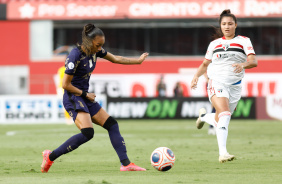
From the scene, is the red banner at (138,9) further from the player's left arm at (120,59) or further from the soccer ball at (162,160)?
the soccer ball at (162,160)

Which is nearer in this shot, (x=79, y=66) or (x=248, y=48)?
(x=79, y=66)

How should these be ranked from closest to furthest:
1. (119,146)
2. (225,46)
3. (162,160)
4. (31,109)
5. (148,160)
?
(162,160), (119,146), (225,46), (148,160), (31,109)

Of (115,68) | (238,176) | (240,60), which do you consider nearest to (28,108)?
(115,68)

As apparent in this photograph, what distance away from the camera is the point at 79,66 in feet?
28.3

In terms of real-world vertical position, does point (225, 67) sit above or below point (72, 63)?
below

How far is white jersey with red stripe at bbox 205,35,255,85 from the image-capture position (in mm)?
9844

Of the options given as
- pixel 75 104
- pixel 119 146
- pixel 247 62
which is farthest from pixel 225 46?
pixel 75 104

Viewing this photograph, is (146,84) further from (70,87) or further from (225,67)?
(70,87)

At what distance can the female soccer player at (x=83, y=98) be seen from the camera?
8547 millimetres

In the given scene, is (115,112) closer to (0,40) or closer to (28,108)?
(28,108)

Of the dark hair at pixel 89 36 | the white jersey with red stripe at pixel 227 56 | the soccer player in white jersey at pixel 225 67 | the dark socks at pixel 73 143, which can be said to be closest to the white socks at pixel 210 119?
the soccer player in white jersey at pixel 225 67

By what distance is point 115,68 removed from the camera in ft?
127

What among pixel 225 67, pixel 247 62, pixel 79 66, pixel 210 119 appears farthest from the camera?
pixel 210 119

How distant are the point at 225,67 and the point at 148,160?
7.00 ft
